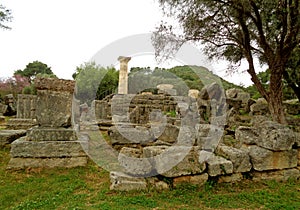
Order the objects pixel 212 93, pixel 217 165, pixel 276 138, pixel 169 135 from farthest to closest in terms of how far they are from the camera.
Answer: pixel 212 93, pixel 169 135, pixel 276 138, pixel 217 165

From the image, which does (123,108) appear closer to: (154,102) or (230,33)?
(154,102)

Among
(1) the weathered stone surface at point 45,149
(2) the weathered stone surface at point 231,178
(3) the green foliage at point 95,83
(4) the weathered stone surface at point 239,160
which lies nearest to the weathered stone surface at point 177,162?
(2) the weathered stone surface at point 231,178

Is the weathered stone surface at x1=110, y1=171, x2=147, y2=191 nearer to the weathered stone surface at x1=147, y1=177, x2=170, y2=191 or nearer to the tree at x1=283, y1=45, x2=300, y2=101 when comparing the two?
the weathered stone surface at x1=147, y1=177, x2=170, y2=191

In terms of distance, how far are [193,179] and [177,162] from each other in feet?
1.32

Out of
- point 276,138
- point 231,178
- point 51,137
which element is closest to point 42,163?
point 51,137

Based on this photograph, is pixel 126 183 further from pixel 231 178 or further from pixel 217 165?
pixel 231 178

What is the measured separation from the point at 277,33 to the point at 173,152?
761cm

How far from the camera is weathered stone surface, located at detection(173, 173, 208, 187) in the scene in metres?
3.66

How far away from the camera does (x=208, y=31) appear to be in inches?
340

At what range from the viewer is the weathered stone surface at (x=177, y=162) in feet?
11.7

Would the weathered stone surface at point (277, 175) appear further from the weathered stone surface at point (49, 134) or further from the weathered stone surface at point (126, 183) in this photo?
the weathered stone surface at point (49, 134)

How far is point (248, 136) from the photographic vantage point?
14.9 ft

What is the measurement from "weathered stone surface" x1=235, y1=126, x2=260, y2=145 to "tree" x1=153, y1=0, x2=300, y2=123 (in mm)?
3639

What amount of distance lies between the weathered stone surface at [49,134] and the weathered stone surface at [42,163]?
372 mm
